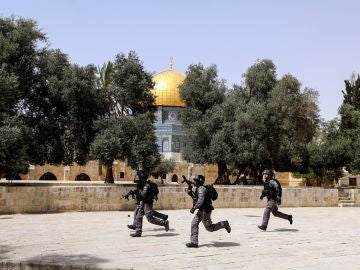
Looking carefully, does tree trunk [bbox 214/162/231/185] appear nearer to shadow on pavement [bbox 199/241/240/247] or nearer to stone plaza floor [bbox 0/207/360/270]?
stone plaza floor [bbox 0/207/360/270]

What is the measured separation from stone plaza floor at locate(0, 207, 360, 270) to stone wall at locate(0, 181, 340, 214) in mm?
3026

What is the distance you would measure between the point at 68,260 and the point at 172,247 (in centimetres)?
239

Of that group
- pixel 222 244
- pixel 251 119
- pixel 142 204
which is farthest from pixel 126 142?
pixel 222 244

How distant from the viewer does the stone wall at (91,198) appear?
17.7 m

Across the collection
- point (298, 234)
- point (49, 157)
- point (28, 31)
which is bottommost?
point (298, 234)

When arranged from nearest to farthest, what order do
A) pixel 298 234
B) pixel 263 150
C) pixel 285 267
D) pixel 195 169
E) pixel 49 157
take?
pixel 285 267 < pixel 298 234 < pixel 49 157 < pixel 263 150 < pixel 195 169

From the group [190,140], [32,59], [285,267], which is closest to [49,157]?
[32,59]

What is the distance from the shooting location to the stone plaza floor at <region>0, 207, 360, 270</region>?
306 inches

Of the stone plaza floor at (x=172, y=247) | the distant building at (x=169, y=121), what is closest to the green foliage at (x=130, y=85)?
the stone plaza floor at (x=172, y=247)

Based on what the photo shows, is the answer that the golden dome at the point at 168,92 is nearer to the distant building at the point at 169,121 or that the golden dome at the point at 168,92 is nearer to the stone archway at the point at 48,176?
the distant building at the point at 169,121

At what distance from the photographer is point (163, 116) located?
221 ft

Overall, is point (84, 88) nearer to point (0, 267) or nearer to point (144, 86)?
point (144, 86)

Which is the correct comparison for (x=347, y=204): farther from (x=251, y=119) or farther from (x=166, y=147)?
(x=166, y=147)

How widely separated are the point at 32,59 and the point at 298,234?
17029 millimetres
